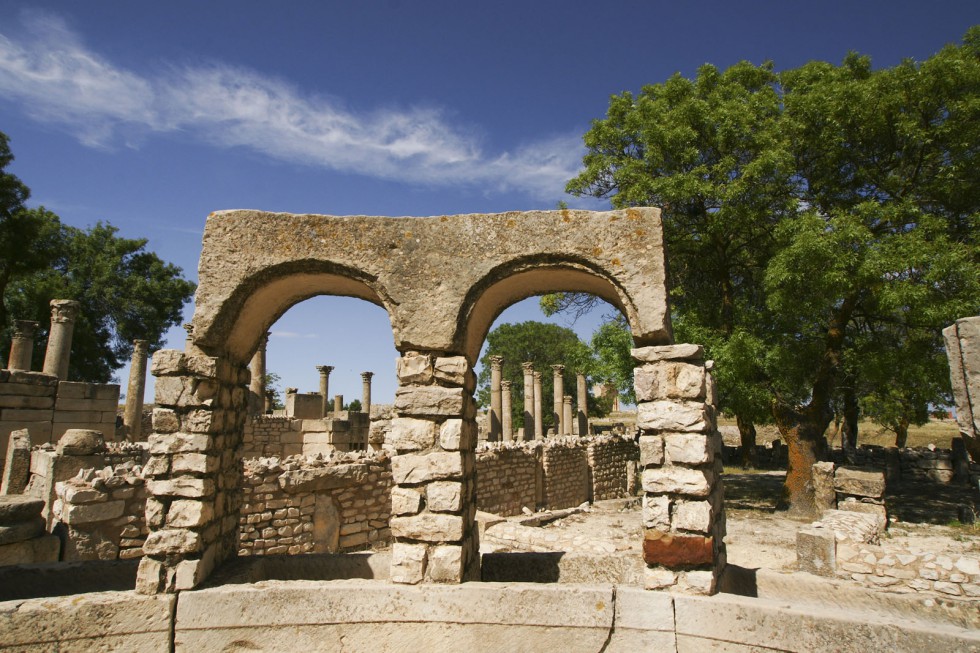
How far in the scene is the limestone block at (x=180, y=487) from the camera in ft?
17.5

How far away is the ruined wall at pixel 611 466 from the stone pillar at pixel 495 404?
5.86 meters

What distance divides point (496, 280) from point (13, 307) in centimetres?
3687

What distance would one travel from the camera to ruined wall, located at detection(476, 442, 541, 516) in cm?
1445

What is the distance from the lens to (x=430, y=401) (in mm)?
5406

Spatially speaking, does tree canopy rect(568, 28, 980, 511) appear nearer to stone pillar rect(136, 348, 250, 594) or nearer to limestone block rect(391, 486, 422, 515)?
limestone block rect(391, 486, 422, 515)

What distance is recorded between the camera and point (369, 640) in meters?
4.69

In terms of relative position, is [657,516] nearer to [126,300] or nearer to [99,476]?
[99,476]

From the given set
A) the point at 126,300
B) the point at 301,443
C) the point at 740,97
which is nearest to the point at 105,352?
the point at 126,300

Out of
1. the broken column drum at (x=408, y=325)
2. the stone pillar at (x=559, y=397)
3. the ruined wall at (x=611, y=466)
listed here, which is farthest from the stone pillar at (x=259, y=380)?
the broken column drum at (x=408, y=325)

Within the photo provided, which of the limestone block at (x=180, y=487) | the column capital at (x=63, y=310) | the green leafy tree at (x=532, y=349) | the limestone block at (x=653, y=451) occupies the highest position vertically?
the green leafy tree at (x=532, y=349)

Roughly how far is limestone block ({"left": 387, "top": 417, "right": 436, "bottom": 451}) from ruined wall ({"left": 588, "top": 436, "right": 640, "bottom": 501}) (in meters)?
15.6

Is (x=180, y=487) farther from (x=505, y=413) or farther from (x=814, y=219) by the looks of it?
(x=505, y=413)

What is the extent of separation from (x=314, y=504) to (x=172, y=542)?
14.9 ft

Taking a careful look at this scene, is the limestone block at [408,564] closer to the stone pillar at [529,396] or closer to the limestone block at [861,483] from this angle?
the limestone block at [861,483]
